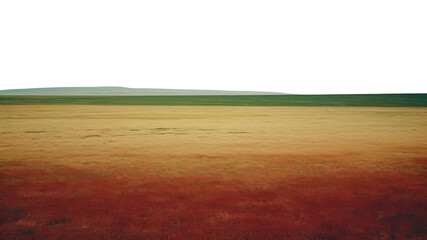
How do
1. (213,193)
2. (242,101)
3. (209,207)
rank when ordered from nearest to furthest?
(209,207), (213,193), (242,101)

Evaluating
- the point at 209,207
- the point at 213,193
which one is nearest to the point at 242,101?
the point at 213,193

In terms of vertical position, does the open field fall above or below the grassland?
below

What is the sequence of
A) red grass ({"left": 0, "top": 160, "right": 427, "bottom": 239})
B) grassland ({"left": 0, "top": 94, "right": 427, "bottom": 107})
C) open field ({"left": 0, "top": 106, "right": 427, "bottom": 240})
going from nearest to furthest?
red grass ({"left": 0, "top": 160, "right": 427, "bottom": 239}) < open field ({"left": 0, "top": 106, "right": 427, "bottom": 240}) < grassland ({"left": 0, "top": 94, "right": 427, "bottom": 107})

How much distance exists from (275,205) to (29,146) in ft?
46.6

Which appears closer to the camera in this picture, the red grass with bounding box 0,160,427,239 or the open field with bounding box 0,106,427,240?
the red grass with bounding box 0,160,427,239

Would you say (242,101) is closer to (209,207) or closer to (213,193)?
(213,193)

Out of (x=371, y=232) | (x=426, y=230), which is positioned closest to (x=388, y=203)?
(x=426, y=230)

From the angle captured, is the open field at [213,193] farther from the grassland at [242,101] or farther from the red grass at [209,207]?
the grassland at [242,101]

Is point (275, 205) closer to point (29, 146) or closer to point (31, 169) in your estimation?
point (31, 169)

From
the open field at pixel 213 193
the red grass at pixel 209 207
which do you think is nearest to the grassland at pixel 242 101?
the open field at pixel 213 193

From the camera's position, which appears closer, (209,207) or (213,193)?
(209,207)

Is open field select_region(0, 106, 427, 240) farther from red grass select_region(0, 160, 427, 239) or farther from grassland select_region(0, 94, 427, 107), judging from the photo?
grassland select_region(0, 94, 427, 107)

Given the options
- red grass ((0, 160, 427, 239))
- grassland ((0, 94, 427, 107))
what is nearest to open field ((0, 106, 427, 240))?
red grass ((0, 160, 427, 239))

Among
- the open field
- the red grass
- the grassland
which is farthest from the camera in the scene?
the grassland
